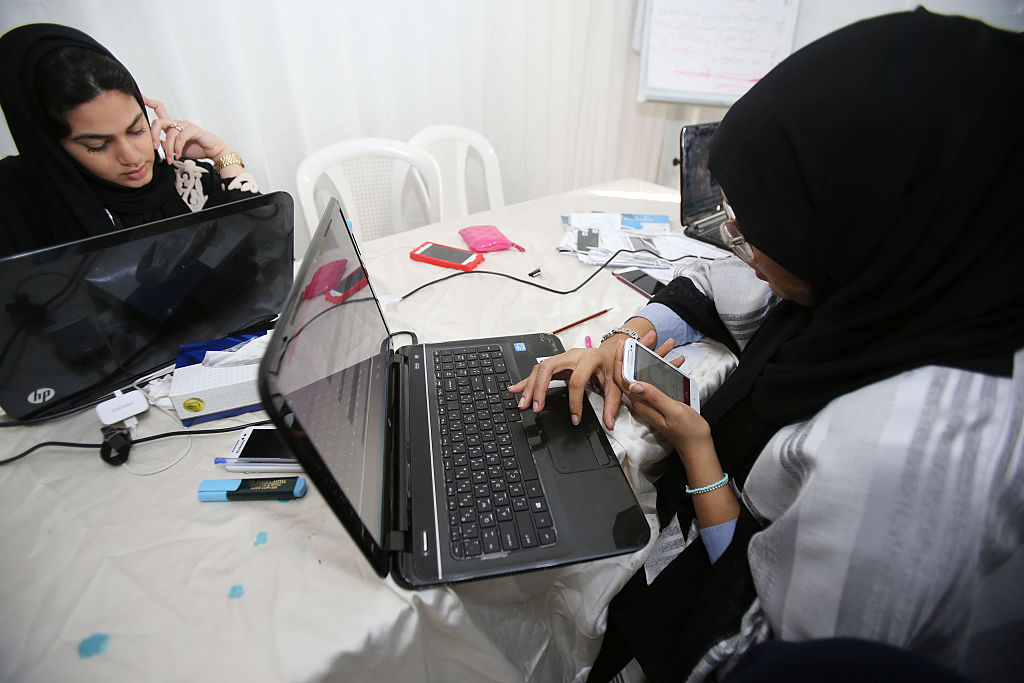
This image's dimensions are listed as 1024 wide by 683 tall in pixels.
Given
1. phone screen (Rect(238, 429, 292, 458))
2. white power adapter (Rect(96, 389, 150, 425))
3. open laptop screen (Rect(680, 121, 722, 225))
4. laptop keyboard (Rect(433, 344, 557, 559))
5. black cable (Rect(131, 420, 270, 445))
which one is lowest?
black cable (Rect(131, 420, 270, 445))

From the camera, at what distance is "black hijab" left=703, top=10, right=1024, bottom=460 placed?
43cm

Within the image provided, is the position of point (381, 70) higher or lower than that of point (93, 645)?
higher

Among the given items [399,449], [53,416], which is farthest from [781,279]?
[53,416]

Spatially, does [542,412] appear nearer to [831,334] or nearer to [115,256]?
[831,334]

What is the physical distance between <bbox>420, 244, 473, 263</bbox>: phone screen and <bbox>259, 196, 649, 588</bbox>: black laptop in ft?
1.41

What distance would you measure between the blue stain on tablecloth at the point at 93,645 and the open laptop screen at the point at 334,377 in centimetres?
25

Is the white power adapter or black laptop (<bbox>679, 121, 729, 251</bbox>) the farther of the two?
black laptop (<bbox>679, 121, 729, 251</bbox>)

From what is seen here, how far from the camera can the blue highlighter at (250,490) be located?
527 mm

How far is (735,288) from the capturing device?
0.84 metres

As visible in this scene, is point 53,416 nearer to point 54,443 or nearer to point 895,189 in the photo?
point 54,443

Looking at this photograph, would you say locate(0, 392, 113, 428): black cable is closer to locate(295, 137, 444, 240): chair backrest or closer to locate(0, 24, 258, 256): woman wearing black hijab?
locate(0, 24, 258, 256): woman wearing black hijab

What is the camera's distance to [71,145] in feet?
2.90

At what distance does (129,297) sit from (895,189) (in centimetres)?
100

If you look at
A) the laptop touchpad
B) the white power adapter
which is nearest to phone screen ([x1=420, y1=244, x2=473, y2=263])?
the laptop touchpad
